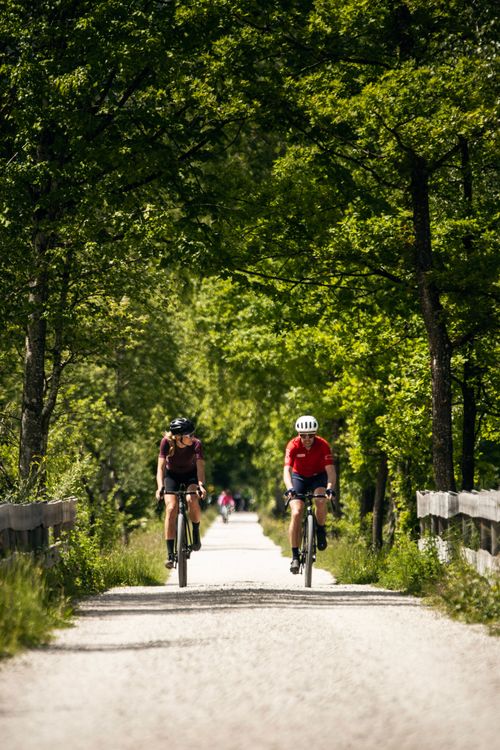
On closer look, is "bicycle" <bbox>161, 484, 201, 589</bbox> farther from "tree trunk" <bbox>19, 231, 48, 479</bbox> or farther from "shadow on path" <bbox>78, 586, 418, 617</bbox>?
"tree trunk" <bbox>19, 231, 48, 479</bbox>

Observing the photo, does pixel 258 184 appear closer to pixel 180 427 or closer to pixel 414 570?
pixel 180 427

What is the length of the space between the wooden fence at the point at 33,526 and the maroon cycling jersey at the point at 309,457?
2.70 meters

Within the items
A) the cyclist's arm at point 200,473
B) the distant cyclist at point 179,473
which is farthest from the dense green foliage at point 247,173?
the cyclist's arm at point 200,473

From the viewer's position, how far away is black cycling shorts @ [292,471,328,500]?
14867 millimetres

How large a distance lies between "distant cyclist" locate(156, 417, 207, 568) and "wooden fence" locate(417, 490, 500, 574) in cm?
276

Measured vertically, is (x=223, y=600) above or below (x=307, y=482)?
below

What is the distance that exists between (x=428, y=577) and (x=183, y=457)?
126 inches

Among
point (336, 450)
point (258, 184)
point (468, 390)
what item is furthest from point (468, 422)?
point (336, 450)

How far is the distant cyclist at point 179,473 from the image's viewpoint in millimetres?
14617

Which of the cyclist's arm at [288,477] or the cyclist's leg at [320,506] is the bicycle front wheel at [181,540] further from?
the cyclist's leg at [320,506]

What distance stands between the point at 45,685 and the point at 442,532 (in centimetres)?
801

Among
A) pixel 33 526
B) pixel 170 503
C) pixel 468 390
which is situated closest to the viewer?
pixel 33 526

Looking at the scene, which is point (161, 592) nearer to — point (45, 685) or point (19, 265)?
point (19, 265)

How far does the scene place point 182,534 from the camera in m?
14.6
